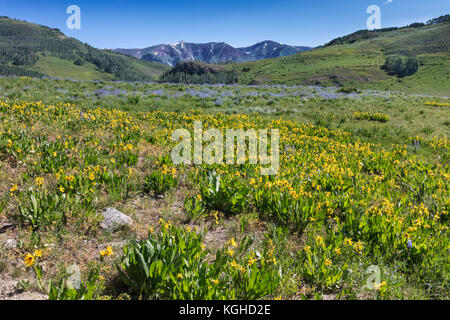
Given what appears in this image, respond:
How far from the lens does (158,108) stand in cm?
1362

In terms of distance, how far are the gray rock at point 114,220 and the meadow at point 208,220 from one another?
0.10 m

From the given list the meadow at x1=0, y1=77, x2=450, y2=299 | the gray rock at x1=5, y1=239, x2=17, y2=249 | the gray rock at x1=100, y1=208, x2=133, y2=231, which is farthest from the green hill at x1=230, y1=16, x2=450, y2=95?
the gray rock at x1=5, y1=239, x2=17, y2=249

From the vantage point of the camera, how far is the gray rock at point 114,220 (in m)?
4.08


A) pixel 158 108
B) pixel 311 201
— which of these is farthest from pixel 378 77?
pixel 311 201

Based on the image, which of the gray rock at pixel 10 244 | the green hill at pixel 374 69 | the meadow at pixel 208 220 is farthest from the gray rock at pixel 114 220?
the green hill at pixel 374 69

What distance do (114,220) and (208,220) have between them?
5.18 feet

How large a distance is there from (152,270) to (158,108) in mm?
11788

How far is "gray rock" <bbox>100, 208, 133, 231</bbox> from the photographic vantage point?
13.4ft

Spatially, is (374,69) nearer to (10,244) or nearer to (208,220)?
(208,220)

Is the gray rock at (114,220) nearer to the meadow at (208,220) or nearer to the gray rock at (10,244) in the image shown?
the meadow at (208,220)

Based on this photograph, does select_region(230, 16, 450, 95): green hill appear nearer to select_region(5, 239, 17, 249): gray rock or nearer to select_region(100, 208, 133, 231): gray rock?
select_region(100, 208, 133, 231): gray rock

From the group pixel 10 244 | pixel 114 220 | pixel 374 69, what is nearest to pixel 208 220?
pixel 114 220

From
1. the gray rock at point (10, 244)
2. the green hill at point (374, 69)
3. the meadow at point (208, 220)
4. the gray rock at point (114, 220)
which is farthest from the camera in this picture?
the green hill at point (374, 69)
